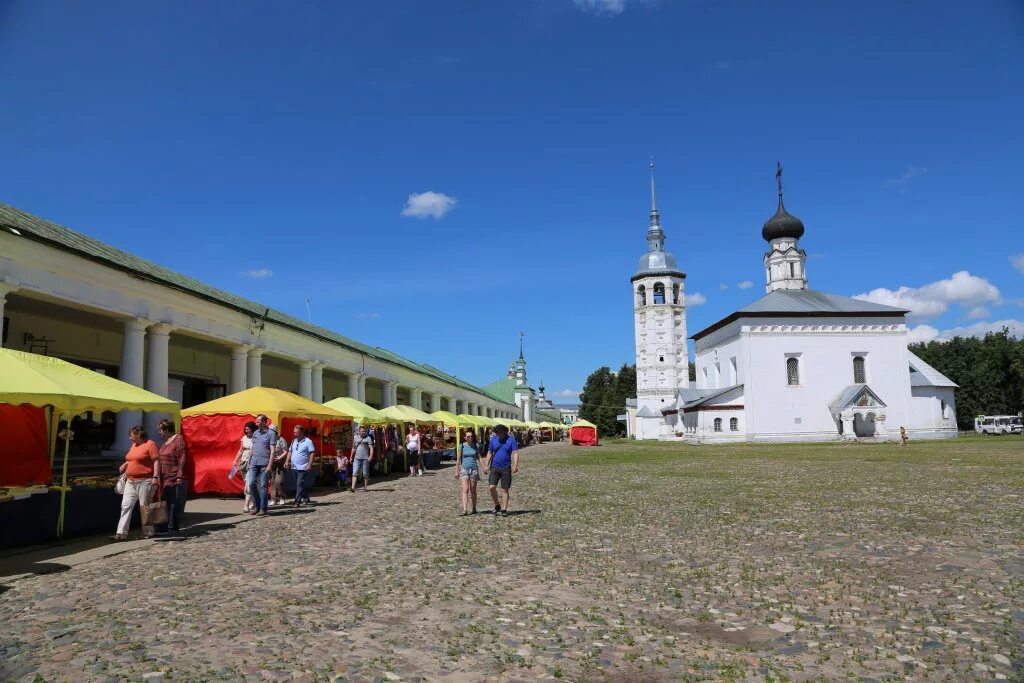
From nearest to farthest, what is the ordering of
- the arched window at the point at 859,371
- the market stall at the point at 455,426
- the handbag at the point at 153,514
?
the handbag at the point at 153,514
the market stall at the point at 455,426
the arched window at the point at 859,371

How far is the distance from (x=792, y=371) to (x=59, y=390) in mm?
64808

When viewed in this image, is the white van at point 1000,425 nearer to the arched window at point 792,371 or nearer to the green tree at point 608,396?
the arched window at point 792,371

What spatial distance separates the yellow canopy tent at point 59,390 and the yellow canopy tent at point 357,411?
31.4ft

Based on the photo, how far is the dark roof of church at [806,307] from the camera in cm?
6531

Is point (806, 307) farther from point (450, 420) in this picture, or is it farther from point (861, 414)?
point (450, 420)

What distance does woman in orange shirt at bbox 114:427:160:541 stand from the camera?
34.3 ft

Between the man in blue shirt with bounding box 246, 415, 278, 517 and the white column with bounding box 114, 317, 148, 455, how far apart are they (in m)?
7.78

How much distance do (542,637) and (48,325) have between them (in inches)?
901

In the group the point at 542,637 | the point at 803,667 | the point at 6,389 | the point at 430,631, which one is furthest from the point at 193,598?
the point at 803,667

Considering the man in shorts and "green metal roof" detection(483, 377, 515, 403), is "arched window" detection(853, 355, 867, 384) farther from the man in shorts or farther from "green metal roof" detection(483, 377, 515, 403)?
"green metal roof" detection(483, 377, 515, 403)

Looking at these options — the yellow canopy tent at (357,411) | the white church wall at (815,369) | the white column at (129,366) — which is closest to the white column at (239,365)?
the yellow canopy tent at (357,411)

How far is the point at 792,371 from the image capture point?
6581 cm

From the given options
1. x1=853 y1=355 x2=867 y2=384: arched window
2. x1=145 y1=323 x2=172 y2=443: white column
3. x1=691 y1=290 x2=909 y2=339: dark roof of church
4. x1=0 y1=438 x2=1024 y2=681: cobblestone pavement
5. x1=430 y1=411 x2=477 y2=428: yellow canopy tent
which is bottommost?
x1=0 y1=438 x2=1024 y2=681: cobblestone pavement

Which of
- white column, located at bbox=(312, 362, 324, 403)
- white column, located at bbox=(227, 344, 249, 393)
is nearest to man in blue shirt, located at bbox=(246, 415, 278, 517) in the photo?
white column, located at bbox=(227, 344, 249, 393)
